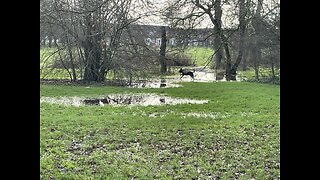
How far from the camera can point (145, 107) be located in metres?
3.94

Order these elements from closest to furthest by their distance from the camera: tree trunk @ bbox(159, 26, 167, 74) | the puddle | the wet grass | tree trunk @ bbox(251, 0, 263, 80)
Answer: the wet grass, tree trunk @ bbox(251, 0, 263, 80), tree trunk @ bbox(159, 26, 167, 74), the puddle

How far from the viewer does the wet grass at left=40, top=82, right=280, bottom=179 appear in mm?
2787

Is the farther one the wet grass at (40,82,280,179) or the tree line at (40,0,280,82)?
the tree line at (40,0,280,82)

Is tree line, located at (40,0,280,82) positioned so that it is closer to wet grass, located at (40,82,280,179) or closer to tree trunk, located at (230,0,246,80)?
tree trunk, located at (230,0,246,80)

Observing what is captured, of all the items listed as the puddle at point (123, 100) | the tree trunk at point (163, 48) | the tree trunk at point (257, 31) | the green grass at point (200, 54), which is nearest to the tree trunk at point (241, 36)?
the tree trunk at point (257, 31)

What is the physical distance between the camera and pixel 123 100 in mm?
4090

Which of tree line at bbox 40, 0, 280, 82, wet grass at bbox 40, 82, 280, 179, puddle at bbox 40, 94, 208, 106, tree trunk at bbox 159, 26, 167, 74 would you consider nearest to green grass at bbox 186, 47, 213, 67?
tree line at bbox 40, 0, 280, 82

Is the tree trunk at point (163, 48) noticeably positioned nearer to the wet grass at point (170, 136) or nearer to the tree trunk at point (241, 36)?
the wet grass at point (170, 136)

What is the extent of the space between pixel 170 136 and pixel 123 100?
85cm

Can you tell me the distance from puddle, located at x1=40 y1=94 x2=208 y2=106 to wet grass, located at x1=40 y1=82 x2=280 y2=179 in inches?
2.4

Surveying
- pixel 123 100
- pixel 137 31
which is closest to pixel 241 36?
pixel 137 31
